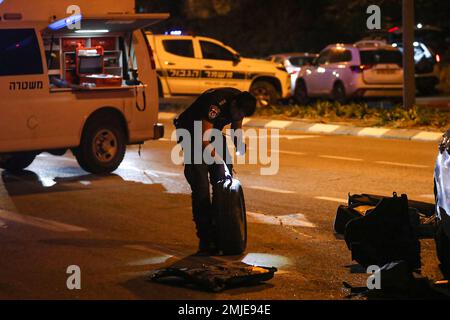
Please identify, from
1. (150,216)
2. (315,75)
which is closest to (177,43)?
(315,75)

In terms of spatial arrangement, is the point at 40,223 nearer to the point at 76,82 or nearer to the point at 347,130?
the point at 76,82

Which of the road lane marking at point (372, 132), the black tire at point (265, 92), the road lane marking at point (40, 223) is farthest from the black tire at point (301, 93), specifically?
the road lane marking at point (40, 223)

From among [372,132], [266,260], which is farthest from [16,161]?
[372,132]

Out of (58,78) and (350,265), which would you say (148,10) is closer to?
(58,78)

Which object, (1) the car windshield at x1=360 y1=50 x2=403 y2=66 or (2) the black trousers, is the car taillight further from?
(2) the black trousers

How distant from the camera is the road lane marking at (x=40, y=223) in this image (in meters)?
10.1

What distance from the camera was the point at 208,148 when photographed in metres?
→ 8.88

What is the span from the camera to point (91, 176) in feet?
45.9

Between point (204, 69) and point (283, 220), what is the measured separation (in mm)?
14426

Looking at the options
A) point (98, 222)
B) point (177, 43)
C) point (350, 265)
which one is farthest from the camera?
point (177, 43)

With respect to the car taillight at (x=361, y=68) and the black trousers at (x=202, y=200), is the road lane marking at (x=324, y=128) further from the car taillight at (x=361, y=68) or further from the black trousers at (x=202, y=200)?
the black trousers at (x=202, y=200)

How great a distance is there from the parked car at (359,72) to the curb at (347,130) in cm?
326
